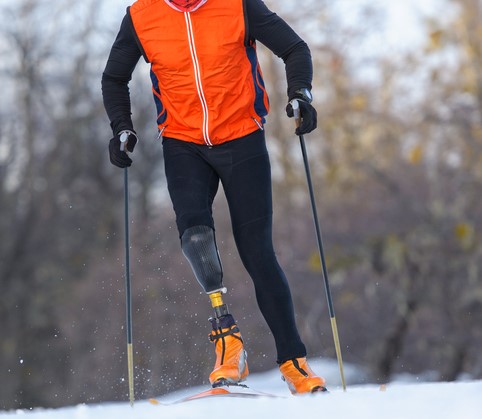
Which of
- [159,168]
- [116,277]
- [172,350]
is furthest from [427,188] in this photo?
[159,168]

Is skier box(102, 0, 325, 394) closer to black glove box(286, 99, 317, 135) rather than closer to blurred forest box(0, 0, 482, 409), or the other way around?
black glove box(286, 99, 317, 135)

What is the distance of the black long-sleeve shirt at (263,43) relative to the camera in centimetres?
→ 470

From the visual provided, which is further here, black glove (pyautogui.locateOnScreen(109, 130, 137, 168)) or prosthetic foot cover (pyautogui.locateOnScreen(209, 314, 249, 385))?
black glove (pyautogui.locateOnScreen(109, 130, 137, 168))

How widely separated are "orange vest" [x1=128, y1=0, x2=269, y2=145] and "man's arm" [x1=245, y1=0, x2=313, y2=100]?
0.06 meters

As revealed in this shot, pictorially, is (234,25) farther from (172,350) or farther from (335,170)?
(335,170)

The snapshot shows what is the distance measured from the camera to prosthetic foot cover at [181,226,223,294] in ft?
15.2

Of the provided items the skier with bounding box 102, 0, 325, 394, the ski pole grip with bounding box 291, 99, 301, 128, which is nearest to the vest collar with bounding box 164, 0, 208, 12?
the skier with bounding box 102, 0, 325, 394

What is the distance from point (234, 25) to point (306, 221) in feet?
64.8

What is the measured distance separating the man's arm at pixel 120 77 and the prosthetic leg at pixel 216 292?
0.71m

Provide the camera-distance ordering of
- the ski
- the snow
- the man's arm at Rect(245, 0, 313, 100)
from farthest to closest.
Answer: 1. the man's arm at Rect(245, 0, 313, 100)
2. the ski
3. the snow

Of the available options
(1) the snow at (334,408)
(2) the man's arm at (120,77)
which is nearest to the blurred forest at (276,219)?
(2) the man's arm at (120,77)

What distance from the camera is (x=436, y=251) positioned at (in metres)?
20.3

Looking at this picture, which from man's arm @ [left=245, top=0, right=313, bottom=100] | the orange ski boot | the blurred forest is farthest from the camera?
the blurred forest

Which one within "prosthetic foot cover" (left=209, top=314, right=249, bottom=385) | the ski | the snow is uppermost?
"prosthetic foot cover" (left=209, top=314, right=249, bottom=385)
